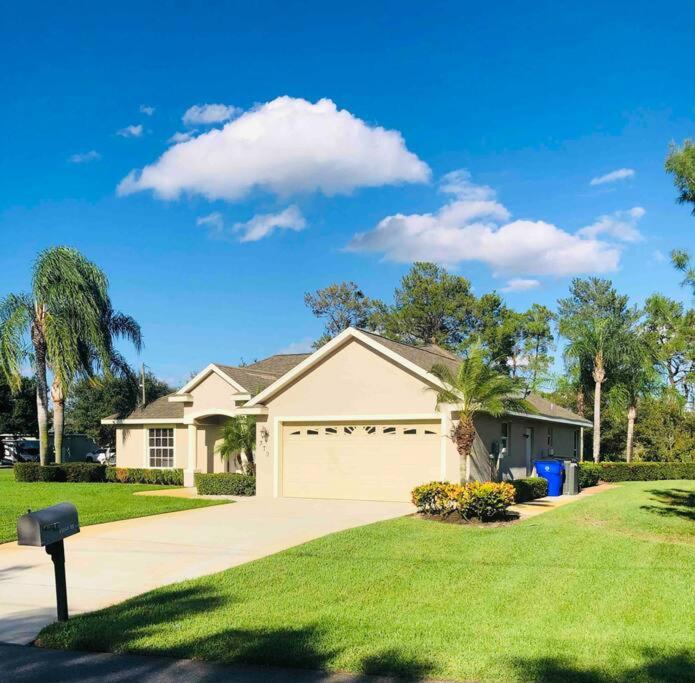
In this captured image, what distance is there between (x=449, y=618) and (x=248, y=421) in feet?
53.1

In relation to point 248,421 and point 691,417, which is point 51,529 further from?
point 691,417

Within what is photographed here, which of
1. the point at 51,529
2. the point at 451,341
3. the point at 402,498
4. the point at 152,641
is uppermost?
the point at 451,341

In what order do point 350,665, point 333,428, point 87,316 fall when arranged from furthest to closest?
point 87,316 → point 333,428 → point 350,665

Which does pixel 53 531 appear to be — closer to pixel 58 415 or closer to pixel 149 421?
pixel 149 421

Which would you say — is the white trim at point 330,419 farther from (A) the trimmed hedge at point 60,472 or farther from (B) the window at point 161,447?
(A) the trimmed hedge at point 60,472

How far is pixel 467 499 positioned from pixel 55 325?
20901 mm

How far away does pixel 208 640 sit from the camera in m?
6.50

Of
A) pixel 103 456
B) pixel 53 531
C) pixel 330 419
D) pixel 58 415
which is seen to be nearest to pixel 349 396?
pixel 330 419

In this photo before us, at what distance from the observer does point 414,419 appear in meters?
19.2

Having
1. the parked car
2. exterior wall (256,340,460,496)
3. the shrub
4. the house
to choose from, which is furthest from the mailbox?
the parked car

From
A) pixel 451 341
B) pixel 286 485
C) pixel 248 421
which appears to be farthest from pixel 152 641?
pixel 451 341

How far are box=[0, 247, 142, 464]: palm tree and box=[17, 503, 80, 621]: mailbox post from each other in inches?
918

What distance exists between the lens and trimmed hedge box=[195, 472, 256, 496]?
21.7m

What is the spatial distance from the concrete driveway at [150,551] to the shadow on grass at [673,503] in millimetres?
5834
